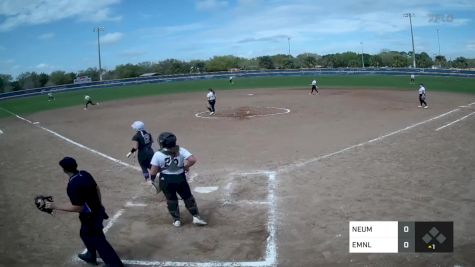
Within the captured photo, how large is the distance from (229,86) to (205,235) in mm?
42845

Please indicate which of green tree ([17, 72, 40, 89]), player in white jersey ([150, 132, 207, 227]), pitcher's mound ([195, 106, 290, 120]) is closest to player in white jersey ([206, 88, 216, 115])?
pitcher's mound ([195, 106, 290, 120])

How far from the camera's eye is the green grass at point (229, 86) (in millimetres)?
38219

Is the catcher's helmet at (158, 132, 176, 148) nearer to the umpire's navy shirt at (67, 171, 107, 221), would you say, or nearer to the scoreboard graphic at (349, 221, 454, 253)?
the umpire's navy shirt at (67, 171, 107, 221)

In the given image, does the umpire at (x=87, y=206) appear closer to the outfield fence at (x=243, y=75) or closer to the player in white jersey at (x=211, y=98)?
the player in white jersey at (x=211, y=98)

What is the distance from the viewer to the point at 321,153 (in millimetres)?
13641

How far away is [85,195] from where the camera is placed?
589cm

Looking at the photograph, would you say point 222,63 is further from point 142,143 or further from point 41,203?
point 41,203

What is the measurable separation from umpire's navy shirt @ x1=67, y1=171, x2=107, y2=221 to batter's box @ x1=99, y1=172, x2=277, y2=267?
1.22 metres

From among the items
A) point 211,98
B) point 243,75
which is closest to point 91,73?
point 243,75

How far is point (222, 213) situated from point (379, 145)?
8.09 metres

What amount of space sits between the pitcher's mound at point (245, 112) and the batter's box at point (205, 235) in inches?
568

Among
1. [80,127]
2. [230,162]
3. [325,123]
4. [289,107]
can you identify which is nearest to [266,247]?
[230,162]

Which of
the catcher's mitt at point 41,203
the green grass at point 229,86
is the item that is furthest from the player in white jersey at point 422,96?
the catcher's mitt at point 41,203

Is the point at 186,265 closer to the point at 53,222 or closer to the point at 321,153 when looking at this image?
the point at 53,222
